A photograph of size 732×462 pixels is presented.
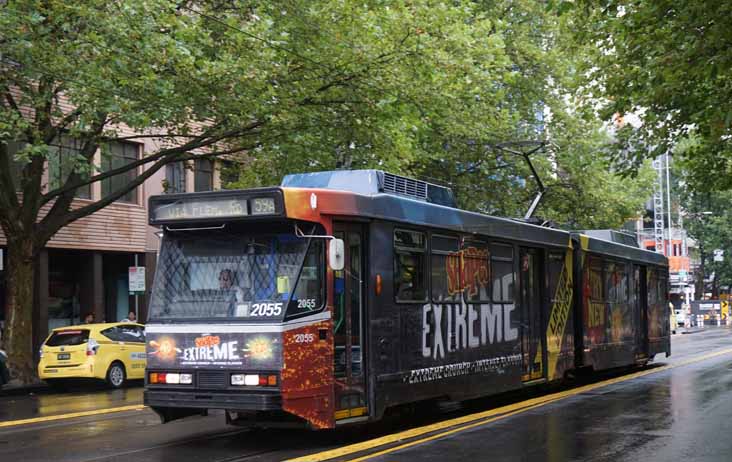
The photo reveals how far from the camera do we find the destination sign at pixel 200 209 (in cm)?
1084

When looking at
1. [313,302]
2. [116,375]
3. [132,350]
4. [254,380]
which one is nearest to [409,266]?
[313,302]

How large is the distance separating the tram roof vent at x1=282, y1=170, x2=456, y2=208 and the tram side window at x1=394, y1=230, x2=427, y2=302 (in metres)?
0.68

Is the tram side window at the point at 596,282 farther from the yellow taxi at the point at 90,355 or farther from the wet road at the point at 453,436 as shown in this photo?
the yellow taxi at the point at 90,355

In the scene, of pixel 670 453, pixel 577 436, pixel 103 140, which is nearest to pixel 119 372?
pixel 103 140

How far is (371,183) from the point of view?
12.4 meters

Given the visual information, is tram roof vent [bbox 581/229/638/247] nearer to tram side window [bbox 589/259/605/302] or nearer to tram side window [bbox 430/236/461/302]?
tram side window [bbox 589/259/605/302]

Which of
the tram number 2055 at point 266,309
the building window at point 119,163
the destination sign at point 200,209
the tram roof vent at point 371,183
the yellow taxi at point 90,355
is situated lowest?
the yellow taxi at point 90,355

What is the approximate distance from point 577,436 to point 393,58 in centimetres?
1110

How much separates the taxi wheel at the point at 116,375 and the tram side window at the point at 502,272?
10.6 m

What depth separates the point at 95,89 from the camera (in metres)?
18.0

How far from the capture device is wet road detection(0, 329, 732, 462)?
409 inches

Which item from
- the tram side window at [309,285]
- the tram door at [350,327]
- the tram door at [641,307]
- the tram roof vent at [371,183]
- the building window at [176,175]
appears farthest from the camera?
the building window at [176,175]

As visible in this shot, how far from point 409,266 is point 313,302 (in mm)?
2055

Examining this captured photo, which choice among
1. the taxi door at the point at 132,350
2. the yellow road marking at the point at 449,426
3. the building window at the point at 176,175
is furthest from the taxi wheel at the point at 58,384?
the building window at the point at 176,175
